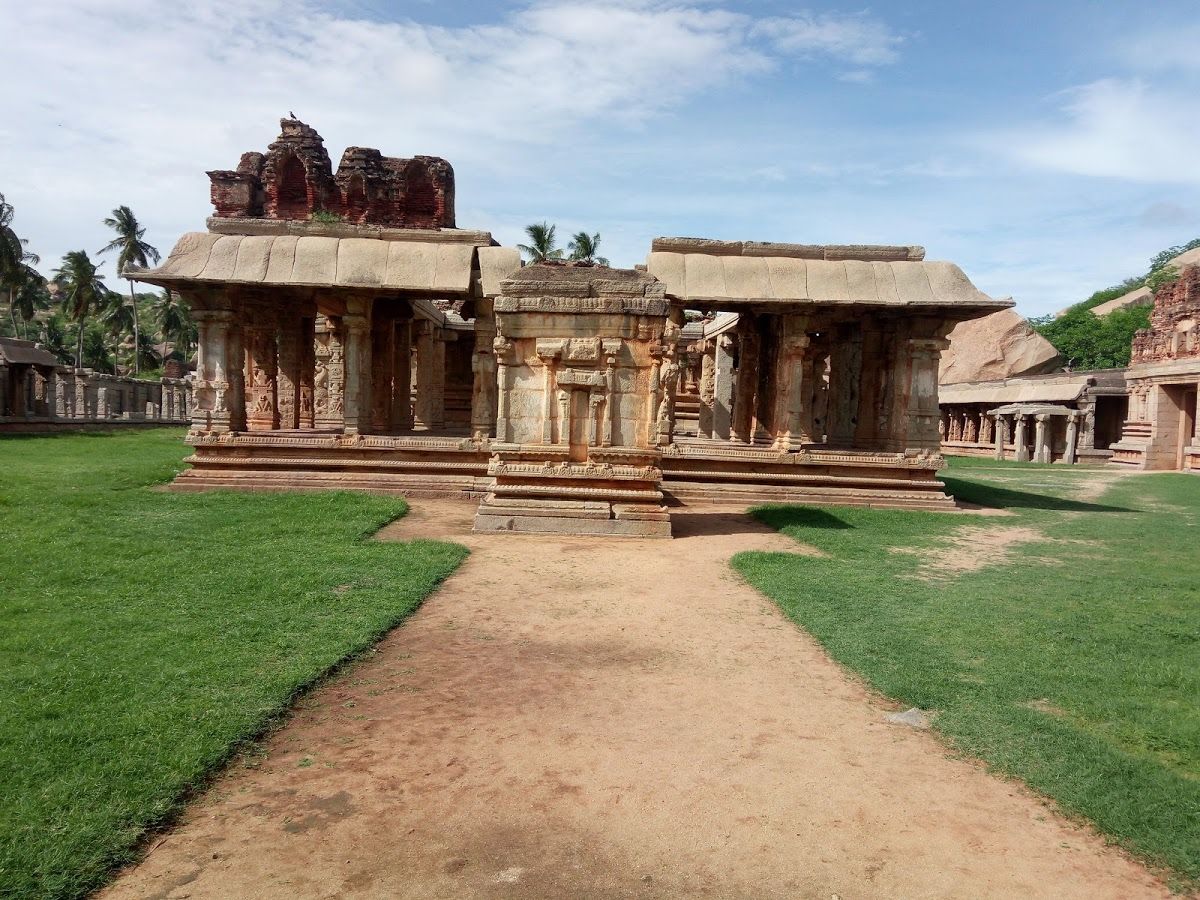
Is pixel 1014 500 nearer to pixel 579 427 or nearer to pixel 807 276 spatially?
pixel 807 276

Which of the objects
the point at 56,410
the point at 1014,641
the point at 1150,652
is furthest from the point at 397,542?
the point at 56,410

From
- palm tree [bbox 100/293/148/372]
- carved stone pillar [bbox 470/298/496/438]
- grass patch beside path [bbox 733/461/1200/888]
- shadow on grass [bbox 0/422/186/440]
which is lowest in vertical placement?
grass patch beside path [bbox 733/461/1200/888]

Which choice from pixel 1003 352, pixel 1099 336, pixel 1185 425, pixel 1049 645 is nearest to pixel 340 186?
pixel 1049 645

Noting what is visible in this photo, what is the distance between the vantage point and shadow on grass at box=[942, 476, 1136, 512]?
13.5 metres

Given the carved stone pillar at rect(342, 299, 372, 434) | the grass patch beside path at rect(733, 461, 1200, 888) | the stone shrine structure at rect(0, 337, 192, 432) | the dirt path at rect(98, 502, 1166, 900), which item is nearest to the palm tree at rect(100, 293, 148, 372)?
the stone shrine structure at rect(0, 337, 192, 432)

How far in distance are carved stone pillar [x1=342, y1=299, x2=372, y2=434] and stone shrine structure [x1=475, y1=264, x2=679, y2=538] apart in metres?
4.24

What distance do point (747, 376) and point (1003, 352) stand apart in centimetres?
2924

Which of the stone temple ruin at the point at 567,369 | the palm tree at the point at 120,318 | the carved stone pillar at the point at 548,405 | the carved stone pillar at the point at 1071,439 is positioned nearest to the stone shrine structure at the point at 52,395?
the palm tree at the point at 120,318

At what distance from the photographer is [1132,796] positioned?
311 centimetres

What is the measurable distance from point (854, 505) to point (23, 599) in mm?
A: 11392

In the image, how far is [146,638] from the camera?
457 centimetres

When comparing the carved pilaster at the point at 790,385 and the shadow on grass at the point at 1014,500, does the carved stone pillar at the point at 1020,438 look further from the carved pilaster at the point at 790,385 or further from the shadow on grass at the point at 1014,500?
the carved pilaster at the point at 790,385

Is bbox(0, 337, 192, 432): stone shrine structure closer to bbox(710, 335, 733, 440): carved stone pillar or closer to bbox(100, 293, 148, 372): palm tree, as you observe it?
bbox(100, 293, 148, 372): palm tree

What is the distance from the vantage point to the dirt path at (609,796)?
8.66 feet
